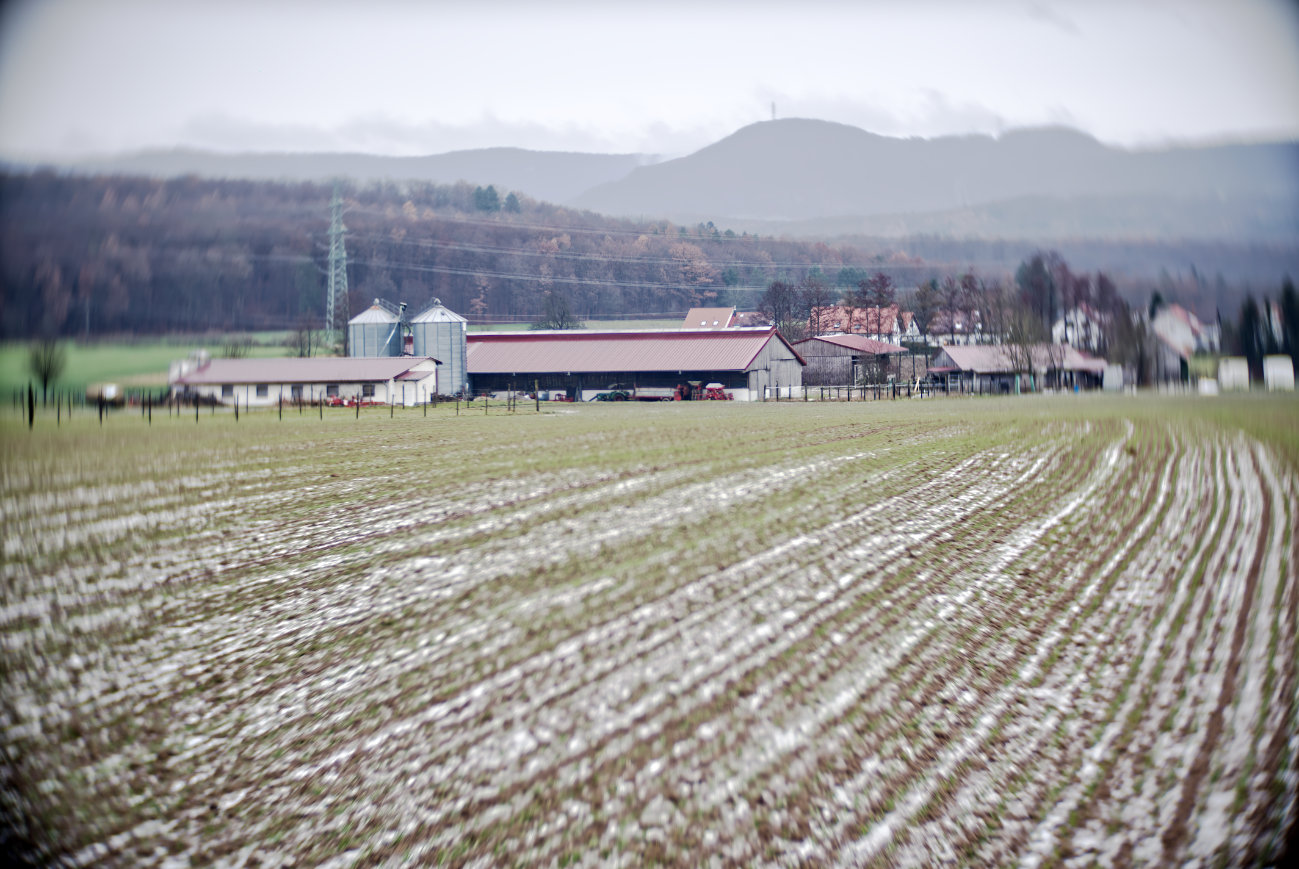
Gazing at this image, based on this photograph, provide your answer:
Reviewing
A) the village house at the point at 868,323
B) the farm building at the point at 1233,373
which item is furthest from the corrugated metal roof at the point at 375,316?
the farm building at the point at 1233,373

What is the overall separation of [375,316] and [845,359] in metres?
25.4

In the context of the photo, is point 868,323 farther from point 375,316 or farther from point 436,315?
point 375,316

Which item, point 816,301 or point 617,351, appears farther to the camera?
point 617,351

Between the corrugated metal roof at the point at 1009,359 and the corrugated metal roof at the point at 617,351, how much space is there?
26291mm

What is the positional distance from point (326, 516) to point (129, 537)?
2.36m

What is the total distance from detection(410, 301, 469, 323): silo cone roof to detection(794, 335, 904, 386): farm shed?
13.8 metres

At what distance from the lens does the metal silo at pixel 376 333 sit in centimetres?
1903

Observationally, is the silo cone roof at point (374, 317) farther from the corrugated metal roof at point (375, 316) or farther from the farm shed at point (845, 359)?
the farm shed at point (845, 359)

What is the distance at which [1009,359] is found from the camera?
7.11 m

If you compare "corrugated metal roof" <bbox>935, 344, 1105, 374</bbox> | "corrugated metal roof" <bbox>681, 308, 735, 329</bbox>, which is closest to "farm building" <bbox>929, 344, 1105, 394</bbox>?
"corrugated metal roof" <bbox>935, 344, 1105, 374</bbox>

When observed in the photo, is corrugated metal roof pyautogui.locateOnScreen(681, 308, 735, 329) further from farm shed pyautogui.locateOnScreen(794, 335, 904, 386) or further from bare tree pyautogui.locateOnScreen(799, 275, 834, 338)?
farm shed pyautogui.locateOnScreen(794, 335, 904, 386)

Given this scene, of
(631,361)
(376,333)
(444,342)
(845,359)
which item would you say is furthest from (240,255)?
(631,361)

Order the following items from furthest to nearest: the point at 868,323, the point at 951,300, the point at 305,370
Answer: the point at 868,323 → the point at 305,370 → the point at 951,300

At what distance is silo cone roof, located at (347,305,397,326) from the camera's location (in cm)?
1795
